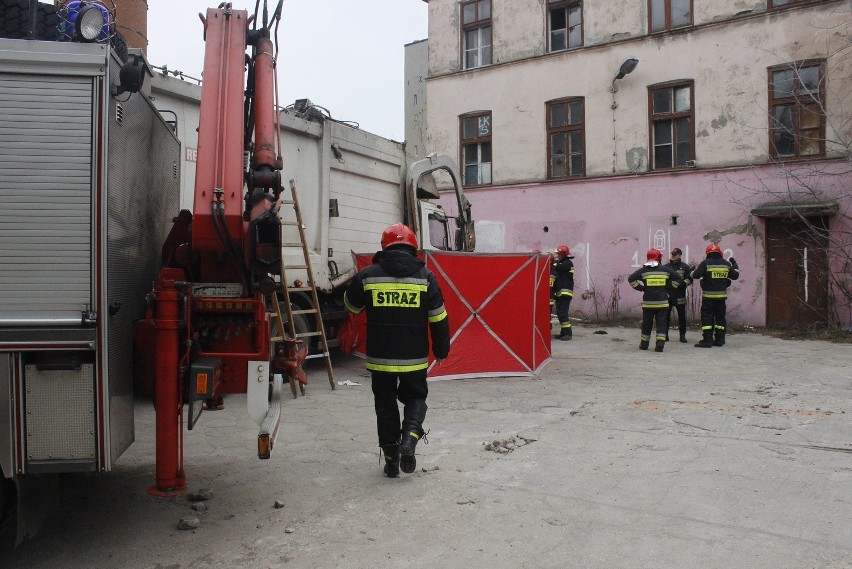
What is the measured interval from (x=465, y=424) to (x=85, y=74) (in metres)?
4.46

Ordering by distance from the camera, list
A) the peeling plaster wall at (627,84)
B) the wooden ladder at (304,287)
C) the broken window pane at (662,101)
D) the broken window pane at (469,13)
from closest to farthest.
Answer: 1. the wooden ladder at (304,287)
2. the peeling plaster wall at (627,84)
3. the broken window pane at (662,101)
4. the broken window pane at (469,13)

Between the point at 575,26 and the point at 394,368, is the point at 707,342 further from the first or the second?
the point at 575,26

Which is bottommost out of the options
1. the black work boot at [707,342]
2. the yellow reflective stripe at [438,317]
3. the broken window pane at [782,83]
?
the black work boot at [707,342]

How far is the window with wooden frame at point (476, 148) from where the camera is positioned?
794 inches

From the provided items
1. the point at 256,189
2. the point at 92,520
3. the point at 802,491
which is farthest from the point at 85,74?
the point at 802,491

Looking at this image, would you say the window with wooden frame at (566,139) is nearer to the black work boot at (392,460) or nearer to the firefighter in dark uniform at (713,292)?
the firefighter in dark uniform at (713,292)

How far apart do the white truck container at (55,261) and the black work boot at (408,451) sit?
2066mm

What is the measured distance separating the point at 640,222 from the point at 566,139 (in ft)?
10.6

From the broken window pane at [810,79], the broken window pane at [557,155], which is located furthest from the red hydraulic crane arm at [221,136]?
the broken window pane at [557,155]

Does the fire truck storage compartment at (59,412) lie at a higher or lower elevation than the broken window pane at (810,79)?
lower

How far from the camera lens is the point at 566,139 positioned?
18.9m

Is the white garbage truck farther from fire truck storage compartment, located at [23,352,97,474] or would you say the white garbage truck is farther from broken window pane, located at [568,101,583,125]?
broken window pane, located at [568,101,583,125]

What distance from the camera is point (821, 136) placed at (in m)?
15.5

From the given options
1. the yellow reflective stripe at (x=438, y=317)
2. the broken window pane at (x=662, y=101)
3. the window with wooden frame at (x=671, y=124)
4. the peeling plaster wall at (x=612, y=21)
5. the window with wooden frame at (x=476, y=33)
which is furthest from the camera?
the window with wooden frame at (x=476, y=33)
